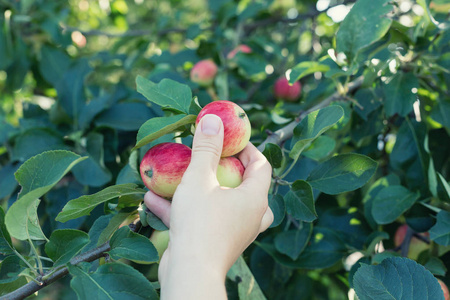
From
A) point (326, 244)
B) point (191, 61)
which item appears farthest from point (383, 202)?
point (191, 61)

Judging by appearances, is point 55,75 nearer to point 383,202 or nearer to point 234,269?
point 234,269

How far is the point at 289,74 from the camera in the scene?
37.6 inches

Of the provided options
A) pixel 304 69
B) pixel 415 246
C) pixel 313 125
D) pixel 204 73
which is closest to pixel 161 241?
pixel 313 125

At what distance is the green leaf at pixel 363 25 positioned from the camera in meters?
0.92

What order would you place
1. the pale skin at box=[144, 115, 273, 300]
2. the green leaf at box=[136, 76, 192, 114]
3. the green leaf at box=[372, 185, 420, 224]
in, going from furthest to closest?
the green leaf at box=[372, 185, 420, 224], the green leaf at box=[136, 76, 192, 114], the pale skin at box=[144, 115, 273, 300]

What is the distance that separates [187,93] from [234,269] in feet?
1.21

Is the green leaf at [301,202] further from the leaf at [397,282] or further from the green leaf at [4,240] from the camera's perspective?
the green leaf at [4,240]

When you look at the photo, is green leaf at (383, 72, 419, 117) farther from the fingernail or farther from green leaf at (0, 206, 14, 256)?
green leaf at (0, 206, 14, 256)

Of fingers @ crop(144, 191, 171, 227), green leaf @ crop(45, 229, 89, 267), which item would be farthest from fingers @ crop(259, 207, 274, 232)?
green leaf @ crop(45, 229, 89, 267)

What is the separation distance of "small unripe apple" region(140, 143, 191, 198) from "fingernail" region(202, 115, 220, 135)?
100 mm

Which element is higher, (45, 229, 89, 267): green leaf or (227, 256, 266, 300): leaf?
(45, 229, 89, 267): green leaf

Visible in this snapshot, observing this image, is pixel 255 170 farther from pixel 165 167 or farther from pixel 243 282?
pixel 243 282

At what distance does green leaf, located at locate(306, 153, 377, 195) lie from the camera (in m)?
0.77

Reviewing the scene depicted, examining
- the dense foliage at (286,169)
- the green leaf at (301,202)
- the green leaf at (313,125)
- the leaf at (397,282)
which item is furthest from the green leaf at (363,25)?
the leaf at (397,282)
